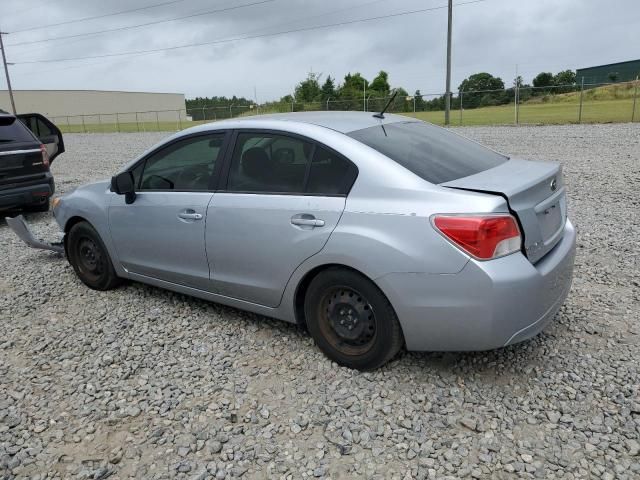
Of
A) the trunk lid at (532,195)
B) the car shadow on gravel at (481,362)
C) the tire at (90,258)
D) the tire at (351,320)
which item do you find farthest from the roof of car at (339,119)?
the tire at (90,258)

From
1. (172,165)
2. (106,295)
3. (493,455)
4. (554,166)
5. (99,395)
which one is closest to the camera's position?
(493,455)

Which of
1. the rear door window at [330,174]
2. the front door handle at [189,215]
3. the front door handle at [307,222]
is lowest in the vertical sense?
the front door handle at [189,215]

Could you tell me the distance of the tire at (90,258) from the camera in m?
4.71

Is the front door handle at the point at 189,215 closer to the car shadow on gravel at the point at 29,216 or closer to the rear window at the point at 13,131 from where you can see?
the rear window at the point at 13,131

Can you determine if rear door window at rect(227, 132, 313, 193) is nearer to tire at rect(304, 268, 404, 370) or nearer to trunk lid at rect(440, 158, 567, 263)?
tire at rect(304, 268, 404, 370)

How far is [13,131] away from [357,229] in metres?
6.84

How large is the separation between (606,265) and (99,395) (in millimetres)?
4337

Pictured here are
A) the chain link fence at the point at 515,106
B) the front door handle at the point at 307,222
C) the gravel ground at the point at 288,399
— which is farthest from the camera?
the chain link fence at the point at 515,106

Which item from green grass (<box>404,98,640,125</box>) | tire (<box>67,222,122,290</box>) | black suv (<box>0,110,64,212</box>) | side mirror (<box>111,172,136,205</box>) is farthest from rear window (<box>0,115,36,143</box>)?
green grass (<box>404,98,640,125</box>)

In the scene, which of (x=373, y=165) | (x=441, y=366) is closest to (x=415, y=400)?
(x=441, y=366)

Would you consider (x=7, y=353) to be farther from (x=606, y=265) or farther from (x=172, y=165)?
(x=606, y=265)

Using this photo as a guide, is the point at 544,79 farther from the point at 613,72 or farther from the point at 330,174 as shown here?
the point at 330,174

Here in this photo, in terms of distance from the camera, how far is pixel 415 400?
2.97 metres

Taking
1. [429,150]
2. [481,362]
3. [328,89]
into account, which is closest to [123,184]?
[429,150]
